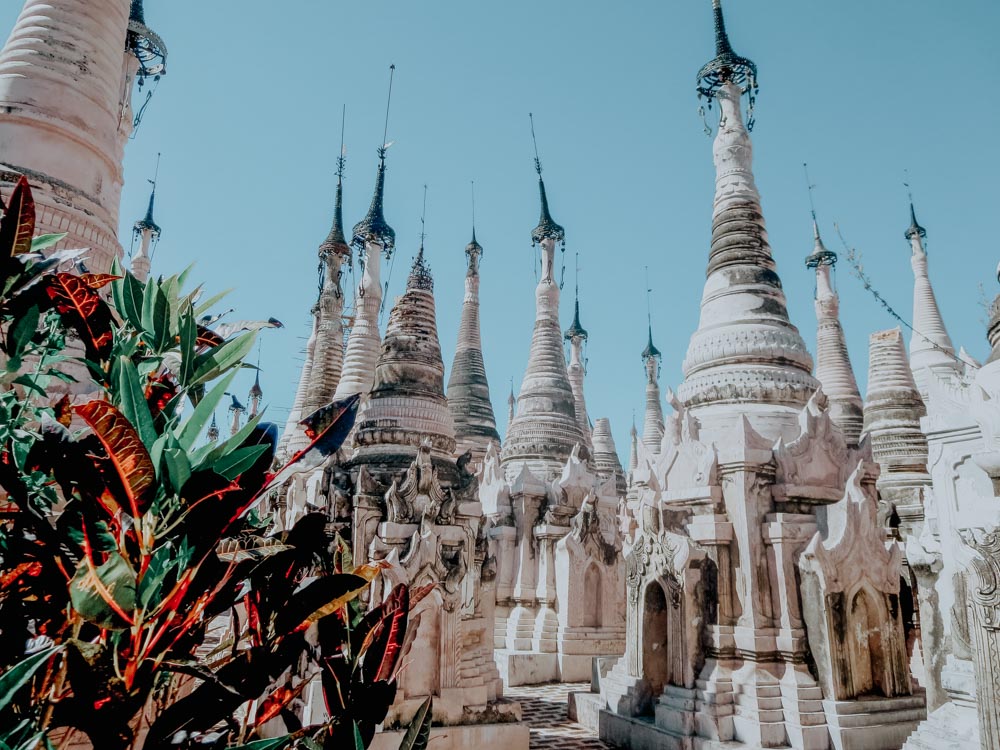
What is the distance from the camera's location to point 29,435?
6.97 ft

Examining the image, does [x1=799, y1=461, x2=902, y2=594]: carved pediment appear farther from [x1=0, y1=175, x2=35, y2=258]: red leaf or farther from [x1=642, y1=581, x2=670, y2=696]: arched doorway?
[x1=0, y1=175, x2=35, y2=258]: red leaf

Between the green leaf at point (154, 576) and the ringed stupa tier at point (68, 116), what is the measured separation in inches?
154

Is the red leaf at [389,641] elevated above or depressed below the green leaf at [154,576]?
below

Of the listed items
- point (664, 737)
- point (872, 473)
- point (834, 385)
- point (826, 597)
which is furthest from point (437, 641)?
point (834, 385)

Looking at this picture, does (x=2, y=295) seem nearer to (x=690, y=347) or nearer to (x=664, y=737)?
(x=664, y=737)

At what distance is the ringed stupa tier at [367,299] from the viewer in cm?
1509

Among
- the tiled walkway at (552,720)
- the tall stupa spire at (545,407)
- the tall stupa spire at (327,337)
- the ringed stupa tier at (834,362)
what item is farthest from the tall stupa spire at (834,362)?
the tall stupa spire at (327,337)

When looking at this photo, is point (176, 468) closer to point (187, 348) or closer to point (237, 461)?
point (237, 461)

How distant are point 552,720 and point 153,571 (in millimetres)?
8113

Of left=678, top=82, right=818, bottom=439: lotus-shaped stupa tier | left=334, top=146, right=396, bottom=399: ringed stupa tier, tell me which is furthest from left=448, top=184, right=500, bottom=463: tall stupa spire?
left=678, top=82, right=818, bottom=439: lotus-shaped stupa tier

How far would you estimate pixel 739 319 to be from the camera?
361 inches

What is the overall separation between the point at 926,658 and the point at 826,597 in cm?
97

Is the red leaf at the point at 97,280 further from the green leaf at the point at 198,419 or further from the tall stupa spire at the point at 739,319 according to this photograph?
the tall stupa spire at the point at 739,319

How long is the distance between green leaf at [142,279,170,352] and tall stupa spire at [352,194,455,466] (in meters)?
7.49
